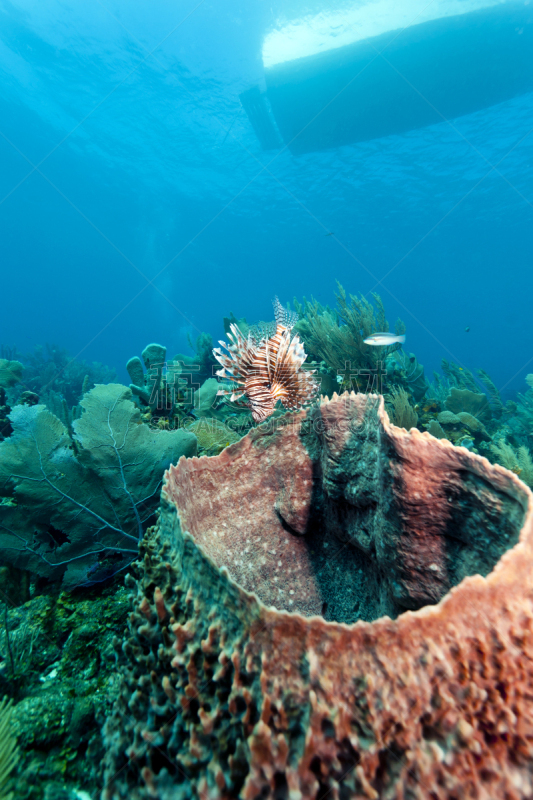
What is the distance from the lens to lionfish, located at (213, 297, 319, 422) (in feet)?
9.10

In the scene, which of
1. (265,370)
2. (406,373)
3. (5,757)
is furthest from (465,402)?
(5,757)

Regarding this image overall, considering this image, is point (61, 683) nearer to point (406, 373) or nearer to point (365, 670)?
point (365, 670)

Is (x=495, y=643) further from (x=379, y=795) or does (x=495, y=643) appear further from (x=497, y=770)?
(x=379, y=795)

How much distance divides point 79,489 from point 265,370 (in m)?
1.85

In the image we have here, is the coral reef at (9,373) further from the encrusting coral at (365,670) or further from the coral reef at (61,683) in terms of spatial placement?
the encrusting coral at (365,670)

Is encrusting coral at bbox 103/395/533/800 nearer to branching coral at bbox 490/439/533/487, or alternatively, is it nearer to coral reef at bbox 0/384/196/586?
coral reef at bbox 0/384/196/586

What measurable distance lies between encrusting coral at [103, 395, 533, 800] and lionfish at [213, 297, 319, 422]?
4.05 feet

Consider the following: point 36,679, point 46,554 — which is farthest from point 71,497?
point 36,679

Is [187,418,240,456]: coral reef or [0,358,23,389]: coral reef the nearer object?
[187,418,240,456]: coral reef

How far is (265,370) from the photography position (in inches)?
110

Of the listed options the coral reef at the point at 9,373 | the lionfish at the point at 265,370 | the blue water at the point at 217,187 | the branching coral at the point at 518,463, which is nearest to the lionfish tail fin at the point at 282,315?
the lionfish at the point at 265,370

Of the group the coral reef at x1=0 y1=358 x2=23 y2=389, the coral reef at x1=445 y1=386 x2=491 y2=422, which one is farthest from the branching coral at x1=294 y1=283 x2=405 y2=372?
the coral reef at x1=0 y1=358 x2=23 y2=389

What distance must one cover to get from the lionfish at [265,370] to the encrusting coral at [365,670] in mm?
1236

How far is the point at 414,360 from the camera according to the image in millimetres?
7609
